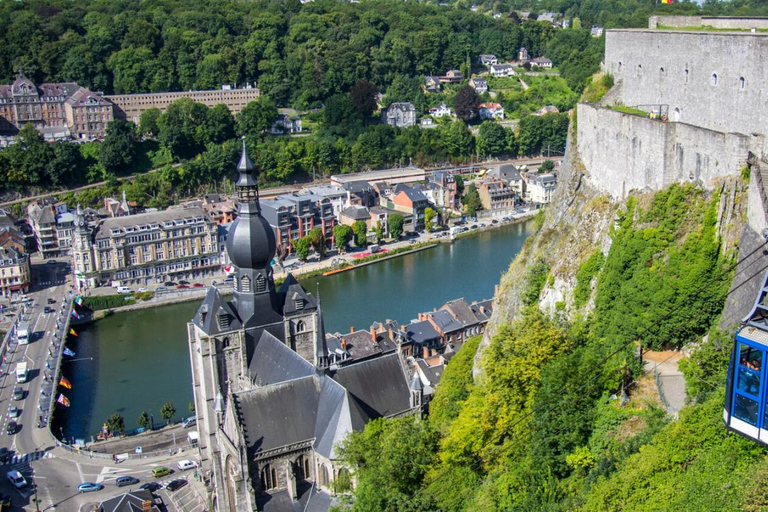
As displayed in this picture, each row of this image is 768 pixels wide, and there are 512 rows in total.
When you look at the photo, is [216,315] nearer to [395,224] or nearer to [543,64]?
[395,224]

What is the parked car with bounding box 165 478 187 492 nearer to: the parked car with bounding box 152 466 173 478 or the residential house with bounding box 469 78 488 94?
the parked car with bounding box 152 466 173 478

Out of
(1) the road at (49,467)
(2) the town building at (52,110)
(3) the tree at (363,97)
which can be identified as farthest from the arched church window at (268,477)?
(3) the tree at (363,97)

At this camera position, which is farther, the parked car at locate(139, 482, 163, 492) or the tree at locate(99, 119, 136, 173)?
the tree at locate(99, 119, 136, 173)

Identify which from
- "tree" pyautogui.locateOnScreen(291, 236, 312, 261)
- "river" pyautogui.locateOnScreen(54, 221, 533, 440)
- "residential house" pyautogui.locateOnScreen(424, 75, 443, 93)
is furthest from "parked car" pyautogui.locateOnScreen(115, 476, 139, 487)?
"residential house" pyautogui.locateOnScreen(424, 75, 443, 93)

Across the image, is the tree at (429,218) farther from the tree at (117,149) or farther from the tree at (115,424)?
the tree at (115,424)

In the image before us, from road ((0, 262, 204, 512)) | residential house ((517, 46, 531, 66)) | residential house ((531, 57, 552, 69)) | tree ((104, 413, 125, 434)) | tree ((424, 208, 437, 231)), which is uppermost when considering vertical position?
residential house ((517, 46, 531, 66))

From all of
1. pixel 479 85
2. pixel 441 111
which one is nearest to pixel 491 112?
pixel 441 111

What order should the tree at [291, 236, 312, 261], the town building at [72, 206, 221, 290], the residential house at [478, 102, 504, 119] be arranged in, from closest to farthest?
the town building at [72, 206, 221, 290], the tree at [291, 236, 312, 261], the residential house at [478, 102, 504, 119]
